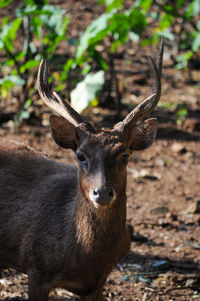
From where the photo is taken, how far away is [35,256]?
391 centimetres

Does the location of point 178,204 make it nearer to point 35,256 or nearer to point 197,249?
point 197,249

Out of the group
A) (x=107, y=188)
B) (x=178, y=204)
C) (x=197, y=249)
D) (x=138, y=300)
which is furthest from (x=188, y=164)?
(x=107, y=188)

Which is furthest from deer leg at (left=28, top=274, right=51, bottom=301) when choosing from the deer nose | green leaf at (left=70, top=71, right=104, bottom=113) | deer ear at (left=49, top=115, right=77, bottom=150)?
green leaf at (left=70, top=71, right=104, bottom=113)

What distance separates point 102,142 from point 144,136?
483 mm

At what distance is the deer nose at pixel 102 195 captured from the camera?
11.0ft

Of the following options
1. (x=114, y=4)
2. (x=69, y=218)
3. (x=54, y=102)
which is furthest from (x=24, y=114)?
(x=69, y=218)

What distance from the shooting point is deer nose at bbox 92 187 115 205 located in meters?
3.34

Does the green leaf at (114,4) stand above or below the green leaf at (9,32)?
below

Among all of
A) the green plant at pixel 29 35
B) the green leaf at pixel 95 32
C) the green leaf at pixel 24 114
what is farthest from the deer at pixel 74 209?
the green leaf at pixel 24 114

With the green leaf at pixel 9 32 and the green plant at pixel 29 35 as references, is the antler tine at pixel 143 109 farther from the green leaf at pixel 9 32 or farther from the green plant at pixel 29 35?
the green leaf at pixel 9 32

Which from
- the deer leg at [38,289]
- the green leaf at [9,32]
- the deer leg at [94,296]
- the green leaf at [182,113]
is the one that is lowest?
the green leaf at [182,113]

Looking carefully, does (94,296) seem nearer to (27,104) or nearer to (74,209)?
(74,209)

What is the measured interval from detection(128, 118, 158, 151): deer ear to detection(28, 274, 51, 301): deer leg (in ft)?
3.88

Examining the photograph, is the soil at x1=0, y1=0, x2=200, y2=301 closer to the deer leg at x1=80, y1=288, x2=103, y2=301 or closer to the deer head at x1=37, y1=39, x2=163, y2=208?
the deer leg at x1=80, y1=288, x2=103, y2=301
